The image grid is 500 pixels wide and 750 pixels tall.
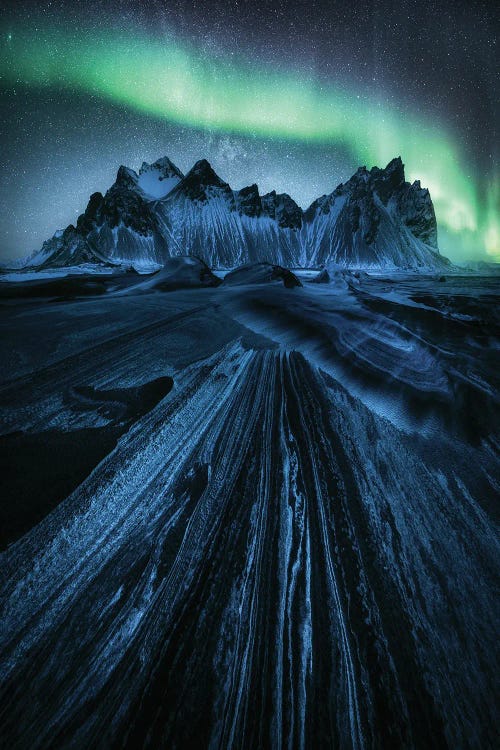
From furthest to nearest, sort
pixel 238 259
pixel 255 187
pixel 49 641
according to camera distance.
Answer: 1. pixel 255 187
2. pixel 238 259
3. pixel 49 641

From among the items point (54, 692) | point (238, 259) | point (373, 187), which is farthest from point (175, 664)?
point (373, 187)

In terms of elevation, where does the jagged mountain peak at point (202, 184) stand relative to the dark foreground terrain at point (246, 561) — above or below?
above

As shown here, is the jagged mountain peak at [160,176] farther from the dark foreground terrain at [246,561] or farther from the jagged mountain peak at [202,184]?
the dark foreground terrain at [246,561]

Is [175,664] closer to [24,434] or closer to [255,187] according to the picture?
[24,434]

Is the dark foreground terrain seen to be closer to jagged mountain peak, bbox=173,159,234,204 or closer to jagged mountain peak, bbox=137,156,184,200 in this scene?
jagged mountain peak, bbox=173,159,234,204

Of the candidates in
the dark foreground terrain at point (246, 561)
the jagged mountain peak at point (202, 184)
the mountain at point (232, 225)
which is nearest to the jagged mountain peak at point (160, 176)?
the mountain at point (232, 225)

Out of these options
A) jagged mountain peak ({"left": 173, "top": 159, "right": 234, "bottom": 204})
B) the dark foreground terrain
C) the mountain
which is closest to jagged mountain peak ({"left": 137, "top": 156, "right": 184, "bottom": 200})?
the mountain

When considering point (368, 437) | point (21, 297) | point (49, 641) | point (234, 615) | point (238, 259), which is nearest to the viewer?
point (49, 641)
